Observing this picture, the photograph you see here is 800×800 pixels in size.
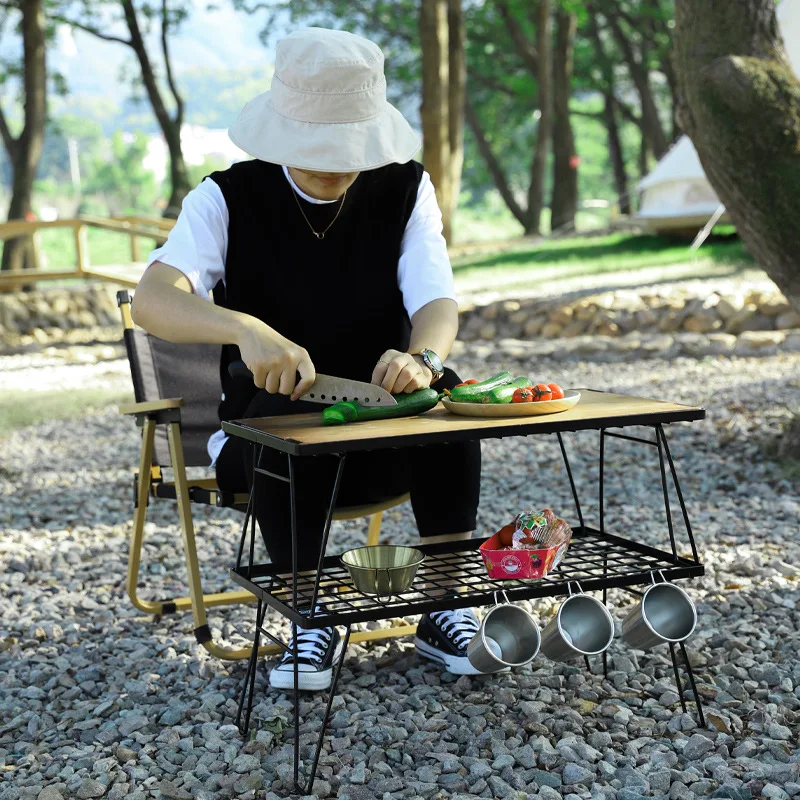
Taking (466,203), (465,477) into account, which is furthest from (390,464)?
(466,203)

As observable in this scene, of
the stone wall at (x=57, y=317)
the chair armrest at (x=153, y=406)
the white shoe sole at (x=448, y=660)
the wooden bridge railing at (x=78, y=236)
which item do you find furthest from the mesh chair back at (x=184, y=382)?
the stone wall at (x=57, y=317)

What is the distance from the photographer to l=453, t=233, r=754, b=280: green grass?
38.0ft

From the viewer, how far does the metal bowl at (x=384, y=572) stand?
2.06 metres

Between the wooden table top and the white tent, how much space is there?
1097 centimetres

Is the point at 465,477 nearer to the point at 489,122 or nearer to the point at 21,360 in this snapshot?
the point at 21,360

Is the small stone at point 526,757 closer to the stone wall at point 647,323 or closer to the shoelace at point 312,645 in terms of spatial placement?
the shoelace at point 312,645

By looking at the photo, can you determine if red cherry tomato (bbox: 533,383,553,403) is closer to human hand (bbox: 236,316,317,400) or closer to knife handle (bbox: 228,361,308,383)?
human hand (bbox: 236,316,317,400)

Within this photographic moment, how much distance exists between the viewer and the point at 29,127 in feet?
44.9

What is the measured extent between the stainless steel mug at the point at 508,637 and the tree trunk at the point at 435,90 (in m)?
9.27

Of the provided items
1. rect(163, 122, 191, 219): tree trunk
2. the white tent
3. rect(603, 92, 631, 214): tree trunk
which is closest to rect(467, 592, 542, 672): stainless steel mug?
the white tent

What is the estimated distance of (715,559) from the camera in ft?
11.3

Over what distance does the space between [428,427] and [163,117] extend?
51.3 ft

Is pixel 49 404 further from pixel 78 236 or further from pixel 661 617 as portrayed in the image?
pixel 661 617

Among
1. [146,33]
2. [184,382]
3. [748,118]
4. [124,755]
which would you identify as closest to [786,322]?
[748,118]
